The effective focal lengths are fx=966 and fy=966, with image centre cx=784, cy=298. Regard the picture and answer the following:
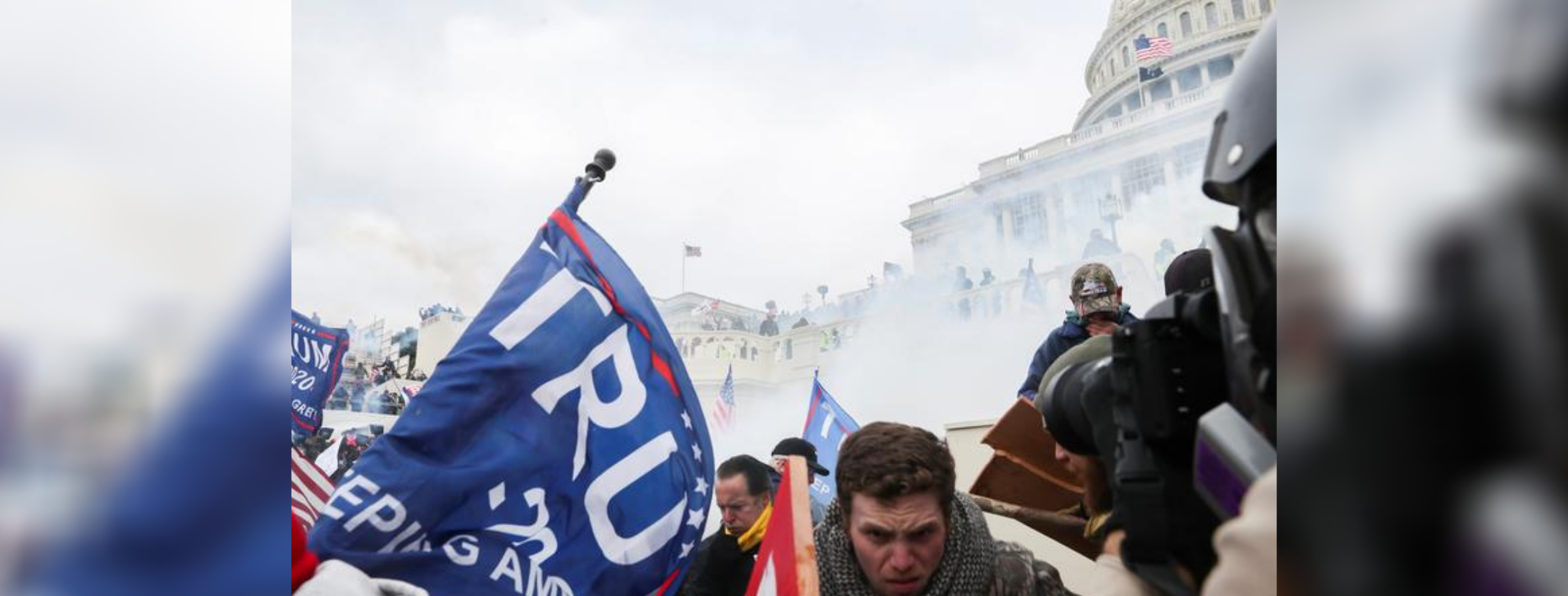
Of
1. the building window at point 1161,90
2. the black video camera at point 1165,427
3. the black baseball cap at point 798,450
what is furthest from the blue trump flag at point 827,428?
the building window at point 1161,90

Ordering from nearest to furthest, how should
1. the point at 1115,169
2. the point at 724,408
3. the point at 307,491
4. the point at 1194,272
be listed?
the point at 1194,272
the point at 307,491
the point at 724,408
the point at 1115,169

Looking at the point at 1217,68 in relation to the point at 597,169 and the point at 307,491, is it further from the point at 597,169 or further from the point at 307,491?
the point at 307,491

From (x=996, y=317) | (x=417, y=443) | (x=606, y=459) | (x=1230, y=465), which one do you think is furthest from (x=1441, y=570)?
Result: (x=996, y=317)

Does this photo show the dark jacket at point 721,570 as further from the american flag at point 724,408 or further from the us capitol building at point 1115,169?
the us capitol building at point 1115,169

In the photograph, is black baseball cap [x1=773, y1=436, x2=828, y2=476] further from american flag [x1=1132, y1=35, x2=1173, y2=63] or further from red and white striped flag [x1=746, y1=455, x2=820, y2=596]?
american flag [x1=1132, y1=35, x2=1173, y2=63]

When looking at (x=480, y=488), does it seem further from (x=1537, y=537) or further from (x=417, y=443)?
(x=1537, y=537)

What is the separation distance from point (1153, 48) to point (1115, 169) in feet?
47.7

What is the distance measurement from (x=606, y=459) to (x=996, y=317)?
734 inches

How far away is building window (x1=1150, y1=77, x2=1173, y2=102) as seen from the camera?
42188 millimetres

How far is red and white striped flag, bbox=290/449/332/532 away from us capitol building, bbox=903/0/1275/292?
59.4 feet

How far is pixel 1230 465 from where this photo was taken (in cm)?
71

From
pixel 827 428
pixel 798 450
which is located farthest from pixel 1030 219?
pixel 798 450

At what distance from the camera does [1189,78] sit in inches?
1661

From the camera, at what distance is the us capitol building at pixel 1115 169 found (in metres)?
25.8
